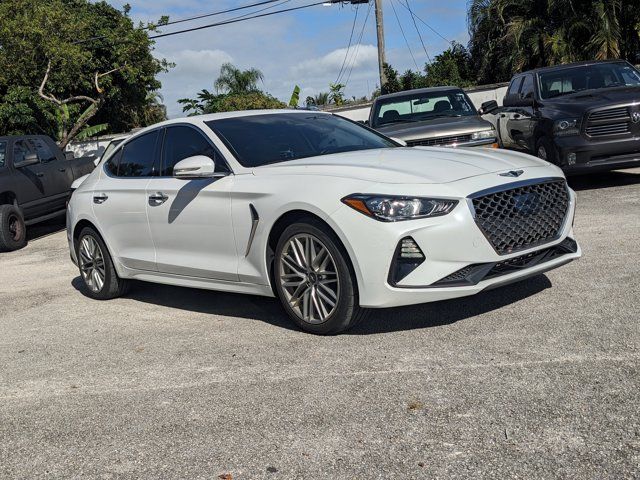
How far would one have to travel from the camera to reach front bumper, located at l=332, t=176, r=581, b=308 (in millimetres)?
4609

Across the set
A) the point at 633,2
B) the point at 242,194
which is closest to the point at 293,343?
the point at 242,194

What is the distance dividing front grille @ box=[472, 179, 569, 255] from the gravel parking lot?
52 cm

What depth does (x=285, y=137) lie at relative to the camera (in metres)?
6.04

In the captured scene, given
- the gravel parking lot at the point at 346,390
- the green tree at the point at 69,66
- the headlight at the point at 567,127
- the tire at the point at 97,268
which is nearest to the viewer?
the gravel parking lot at the point at 346,390

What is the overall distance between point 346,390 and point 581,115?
7.26 m

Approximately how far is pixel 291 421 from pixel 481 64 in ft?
95.3

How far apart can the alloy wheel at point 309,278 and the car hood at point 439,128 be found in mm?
5734

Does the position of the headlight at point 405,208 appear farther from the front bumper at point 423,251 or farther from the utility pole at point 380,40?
the utility pole at point 380,40

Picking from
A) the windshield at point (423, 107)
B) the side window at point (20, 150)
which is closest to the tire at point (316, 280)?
the windshield at point (423, 107)

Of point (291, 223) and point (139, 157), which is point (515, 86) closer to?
point (139, 157)

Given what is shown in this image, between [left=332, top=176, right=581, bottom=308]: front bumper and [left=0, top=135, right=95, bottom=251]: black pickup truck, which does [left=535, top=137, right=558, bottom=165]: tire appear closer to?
[left=332, top=176, right=581, bottom=308]: front bumper

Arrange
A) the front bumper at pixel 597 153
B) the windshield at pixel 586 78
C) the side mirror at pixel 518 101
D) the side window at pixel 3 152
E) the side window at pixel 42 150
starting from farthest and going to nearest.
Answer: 1. the side window at pixel 42 150
2. the side window at pixel 3 152
3. the side mirror at pixel 518 101
4. the windshield at pixel 586 78
5. the front bumper at pixel 597 153

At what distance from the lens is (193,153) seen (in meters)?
6.14

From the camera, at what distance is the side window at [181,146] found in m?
6.01
